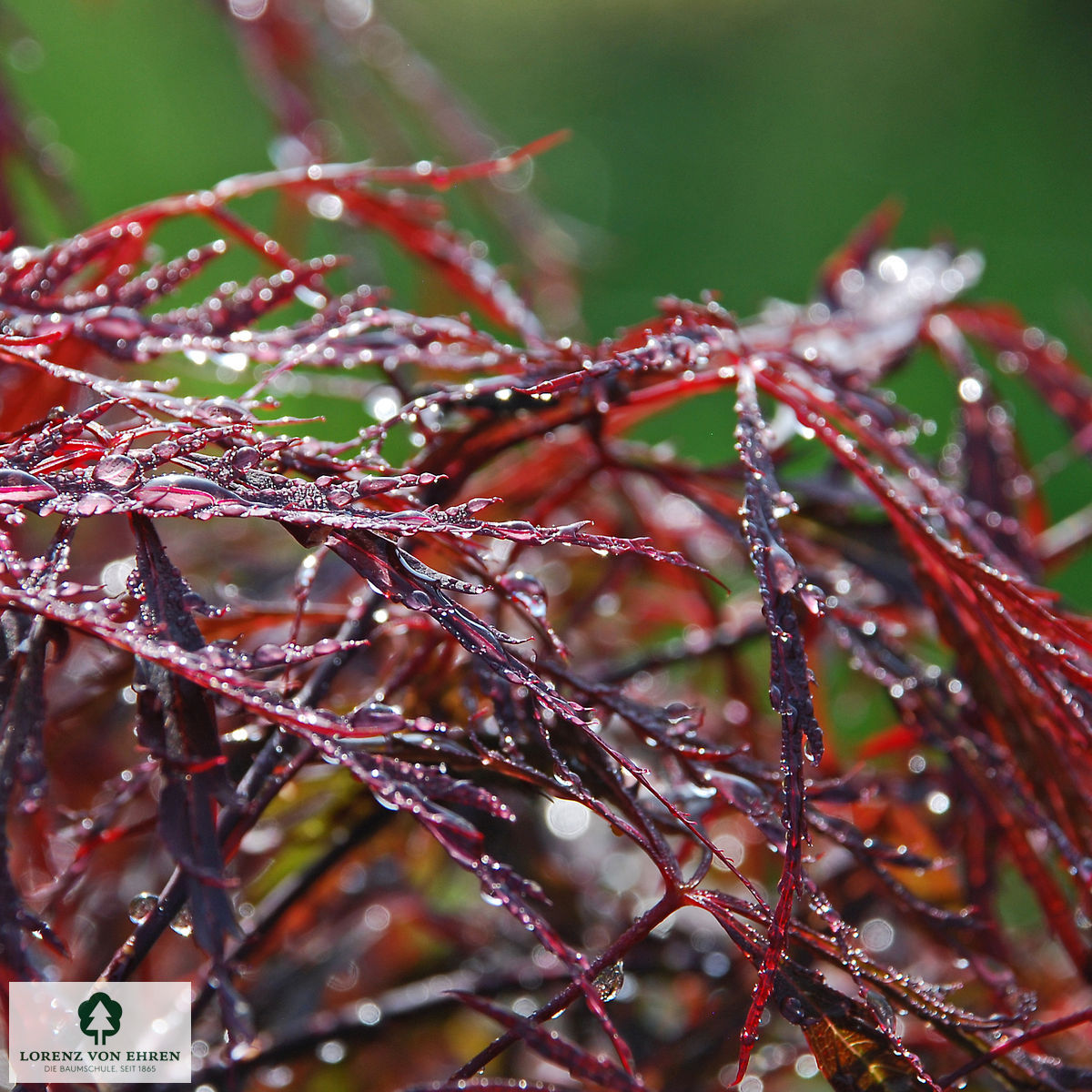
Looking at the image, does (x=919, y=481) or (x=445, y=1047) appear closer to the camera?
(x=919, y=481)

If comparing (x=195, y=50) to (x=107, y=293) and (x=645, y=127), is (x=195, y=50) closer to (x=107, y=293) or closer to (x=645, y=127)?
(x=645, y=127)

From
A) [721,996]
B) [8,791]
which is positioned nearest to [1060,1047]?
[721,996]

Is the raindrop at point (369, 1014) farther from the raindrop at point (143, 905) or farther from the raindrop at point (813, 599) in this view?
the raindrop at point (813, 599)

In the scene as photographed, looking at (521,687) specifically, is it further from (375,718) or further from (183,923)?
(183,923)

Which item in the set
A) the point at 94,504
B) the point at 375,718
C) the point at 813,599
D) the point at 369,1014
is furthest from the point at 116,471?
the point at 369,1014

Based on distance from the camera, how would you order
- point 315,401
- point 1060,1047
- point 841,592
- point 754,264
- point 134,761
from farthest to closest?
point 754,264 → point 315,401 → point 134,761 → point 1060,1047 → point 841,592

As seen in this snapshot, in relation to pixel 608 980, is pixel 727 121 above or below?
above

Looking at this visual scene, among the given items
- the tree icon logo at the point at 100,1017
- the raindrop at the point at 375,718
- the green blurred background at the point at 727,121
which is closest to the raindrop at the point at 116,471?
the raindrop at the point at 375,718
